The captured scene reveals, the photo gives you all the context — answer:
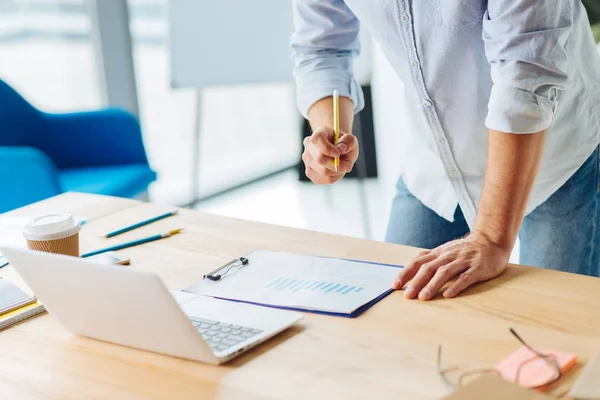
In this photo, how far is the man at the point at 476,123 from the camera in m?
1.29

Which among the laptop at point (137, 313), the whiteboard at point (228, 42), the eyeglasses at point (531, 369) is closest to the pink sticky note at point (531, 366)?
the eyeglasses at point (531, 369)

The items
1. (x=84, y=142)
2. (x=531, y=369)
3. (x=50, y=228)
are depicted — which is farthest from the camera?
(x=84, y=142)

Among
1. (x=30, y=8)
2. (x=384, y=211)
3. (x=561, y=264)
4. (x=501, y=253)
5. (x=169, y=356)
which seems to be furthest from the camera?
(x=384, y=211)

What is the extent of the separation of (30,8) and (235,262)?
2.48 meters

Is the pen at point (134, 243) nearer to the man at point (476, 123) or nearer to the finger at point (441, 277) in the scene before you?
the man at point (476, 123)

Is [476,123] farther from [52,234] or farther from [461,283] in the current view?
[52,234]

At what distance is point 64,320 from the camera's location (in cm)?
112

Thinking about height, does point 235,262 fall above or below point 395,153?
above

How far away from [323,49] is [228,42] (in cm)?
174

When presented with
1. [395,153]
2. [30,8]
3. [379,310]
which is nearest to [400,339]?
[379,310]

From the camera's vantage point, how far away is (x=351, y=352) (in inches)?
40.2

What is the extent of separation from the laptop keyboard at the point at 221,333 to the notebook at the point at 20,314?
0.90 feet

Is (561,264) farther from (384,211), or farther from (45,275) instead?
(384,211)

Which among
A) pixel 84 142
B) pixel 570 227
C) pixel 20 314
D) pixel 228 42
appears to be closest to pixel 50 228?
pixel 20 314
